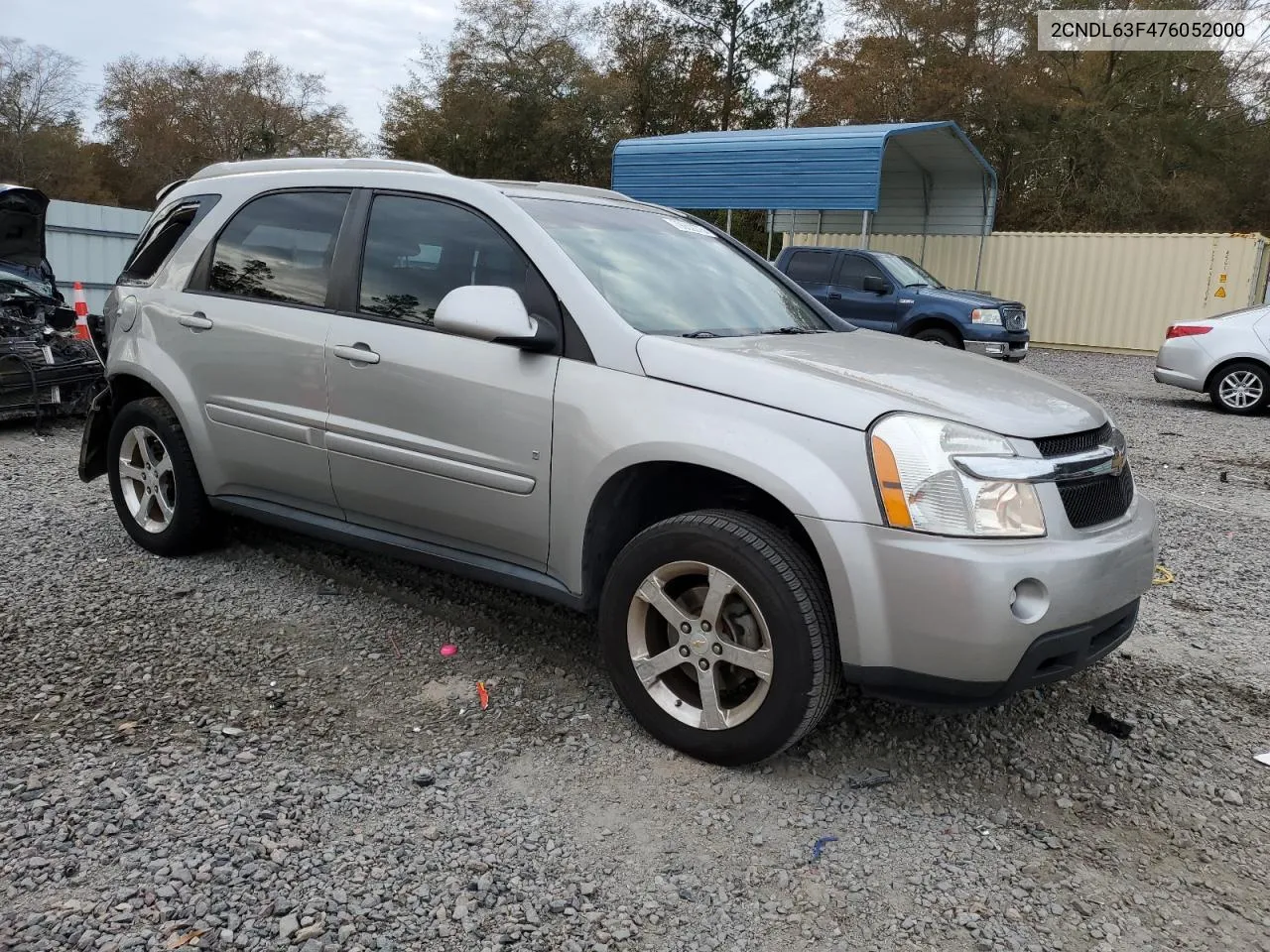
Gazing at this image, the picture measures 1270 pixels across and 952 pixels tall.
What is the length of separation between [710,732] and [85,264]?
14.9 metres

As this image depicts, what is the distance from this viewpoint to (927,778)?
9.67 ft

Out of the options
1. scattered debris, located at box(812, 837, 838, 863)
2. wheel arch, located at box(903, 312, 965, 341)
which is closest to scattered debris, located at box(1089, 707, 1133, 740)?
scattered debris, located at box(812, 837, 838, 863)

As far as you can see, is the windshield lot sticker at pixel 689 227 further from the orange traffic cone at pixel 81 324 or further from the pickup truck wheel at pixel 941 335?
the pickup truck wheel at pixel 941 335

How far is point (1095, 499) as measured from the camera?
9.30 feet

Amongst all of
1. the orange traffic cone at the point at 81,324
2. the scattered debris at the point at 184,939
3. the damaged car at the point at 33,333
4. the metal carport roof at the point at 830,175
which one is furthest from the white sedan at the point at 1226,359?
the scattered debris at the point at 184,939

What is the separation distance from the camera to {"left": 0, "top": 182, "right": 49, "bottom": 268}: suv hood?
7996 millimetres

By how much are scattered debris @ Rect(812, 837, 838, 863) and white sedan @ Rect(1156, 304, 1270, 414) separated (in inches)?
426

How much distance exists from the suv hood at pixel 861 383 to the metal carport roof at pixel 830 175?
578 inches

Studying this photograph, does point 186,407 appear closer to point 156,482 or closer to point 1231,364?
point 156,482

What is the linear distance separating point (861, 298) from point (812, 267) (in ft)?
Result: 3.24

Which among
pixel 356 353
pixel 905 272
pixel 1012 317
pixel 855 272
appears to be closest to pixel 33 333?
pixel 356 353

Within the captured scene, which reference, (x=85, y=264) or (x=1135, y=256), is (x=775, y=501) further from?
(x=1135, y=256)

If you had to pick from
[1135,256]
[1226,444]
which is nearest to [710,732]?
[1226,444]

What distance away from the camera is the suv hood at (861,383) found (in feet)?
8.79
